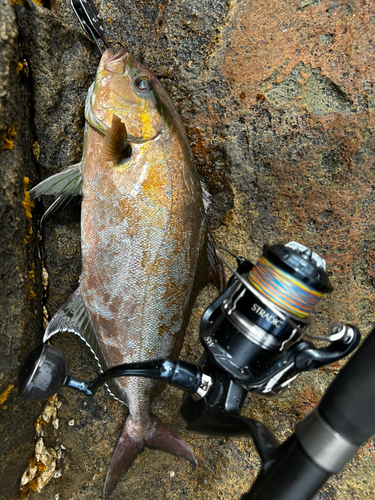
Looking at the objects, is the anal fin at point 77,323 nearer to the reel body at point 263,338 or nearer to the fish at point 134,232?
the fish at point 134,232

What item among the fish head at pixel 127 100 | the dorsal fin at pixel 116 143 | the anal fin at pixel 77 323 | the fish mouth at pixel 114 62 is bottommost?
the anal fin at pixel 77 323

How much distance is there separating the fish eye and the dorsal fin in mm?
195

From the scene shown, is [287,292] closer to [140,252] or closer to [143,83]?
[140,252]

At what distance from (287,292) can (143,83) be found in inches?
43.0

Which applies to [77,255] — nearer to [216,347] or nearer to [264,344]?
[216,347]

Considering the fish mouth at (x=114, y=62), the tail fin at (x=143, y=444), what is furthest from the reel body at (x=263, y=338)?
the fish mouth at (x=114, y=62)

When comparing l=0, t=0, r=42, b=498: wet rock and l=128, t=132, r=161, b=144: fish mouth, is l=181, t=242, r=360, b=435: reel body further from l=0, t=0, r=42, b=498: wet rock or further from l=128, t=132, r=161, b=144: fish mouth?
l=0, t=0, r=42, b=498: wet rock

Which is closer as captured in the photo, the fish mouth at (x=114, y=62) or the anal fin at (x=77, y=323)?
the fish mouth at (x=114, y=62)

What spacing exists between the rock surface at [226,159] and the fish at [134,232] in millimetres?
165

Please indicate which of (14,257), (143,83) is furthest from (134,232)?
(143,83)

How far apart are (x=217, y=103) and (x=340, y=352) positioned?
1.24 m

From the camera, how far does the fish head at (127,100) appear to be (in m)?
1.54

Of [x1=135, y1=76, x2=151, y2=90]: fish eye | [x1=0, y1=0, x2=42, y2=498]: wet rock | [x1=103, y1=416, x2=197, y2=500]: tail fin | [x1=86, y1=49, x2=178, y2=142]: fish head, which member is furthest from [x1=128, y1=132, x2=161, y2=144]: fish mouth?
[x1=103, y1=416, x2=197, y2=500]: tail fin

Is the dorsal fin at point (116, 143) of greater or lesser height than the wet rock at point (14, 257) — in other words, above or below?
above
